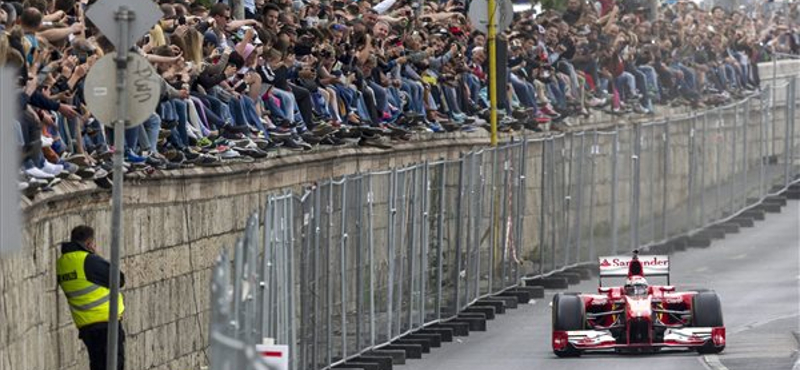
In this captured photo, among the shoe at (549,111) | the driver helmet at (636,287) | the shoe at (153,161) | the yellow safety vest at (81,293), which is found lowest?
the driver helmet at (636,287)

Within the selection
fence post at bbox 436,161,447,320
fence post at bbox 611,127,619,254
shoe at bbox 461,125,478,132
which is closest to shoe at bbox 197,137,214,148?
fence post at bbox 436,161,447,320

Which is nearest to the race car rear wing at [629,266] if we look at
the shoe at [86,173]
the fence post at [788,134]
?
the shoe at [86,173]

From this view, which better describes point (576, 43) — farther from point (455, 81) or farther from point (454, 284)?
point (454, 284)

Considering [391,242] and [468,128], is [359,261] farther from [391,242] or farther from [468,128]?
[468,128]

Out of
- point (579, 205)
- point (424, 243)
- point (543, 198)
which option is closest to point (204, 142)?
point (424, 243)

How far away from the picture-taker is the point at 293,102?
29672 mm

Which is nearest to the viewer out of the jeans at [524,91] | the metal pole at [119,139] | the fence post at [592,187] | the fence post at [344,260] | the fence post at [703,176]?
the metal pole at [119,139]

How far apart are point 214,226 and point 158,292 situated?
7.87ft

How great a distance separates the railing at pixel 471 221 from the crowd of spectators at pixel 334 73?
3.90ft

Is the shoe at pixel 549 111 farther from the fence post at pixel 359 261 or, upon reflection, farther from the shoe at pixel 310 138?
the fence post at pixel 359 261

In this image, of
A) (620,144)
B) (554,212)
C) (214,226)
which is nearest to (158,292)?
(214,226)

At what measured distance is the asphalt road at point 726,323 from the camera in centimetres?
2923

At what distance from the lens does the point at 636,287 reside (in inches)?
1214

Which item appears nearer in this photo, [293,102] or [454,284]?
[293,102]
